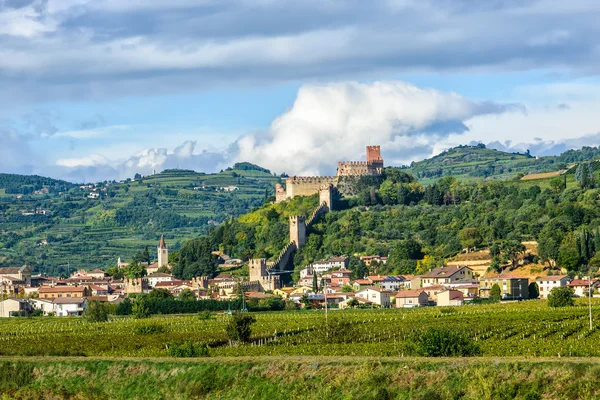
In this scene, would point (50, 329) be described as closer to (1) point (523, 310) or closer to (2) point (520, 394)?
(1) point (523, 310)

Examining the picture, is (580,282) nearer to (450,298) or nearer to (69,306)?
(450,298)

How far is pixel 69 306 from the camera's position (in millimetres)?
105875

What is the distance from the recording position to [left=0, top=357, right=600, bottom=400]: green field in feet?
118

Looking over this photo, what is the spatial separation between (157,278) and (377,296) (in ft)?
113

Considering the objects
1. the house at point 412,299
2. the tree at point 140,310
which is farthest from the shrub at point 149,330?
the house at point 412,299

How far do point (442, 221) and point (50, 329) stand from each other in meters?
58.5

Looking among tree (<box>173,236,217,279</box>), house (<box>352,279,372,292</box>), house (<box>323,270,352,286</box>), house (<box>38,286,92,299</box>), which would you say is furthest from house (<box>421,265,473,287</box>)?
house (<box>38,286,92,299</box>)

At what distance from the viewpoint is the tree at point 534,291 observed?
312ft

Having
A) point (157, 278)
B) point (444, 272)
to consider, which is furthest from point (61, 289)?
point (444, 272)

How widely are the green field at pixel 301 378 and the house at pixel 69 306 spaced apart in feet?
188

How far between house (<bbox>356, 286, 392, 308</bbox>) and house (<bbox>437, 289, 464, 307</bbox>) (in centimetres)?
516

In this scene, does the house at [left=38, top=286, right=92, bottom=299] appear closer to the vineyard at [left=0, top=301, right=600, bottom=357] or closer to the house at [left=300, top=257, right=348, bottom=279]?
the house at [left=300, top=257, right=348, bottom=279]

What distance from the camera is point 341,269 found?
118m

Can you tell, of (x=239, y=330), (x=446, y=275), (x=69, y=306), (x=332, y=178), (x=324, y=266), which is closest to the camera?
(x=239, y=330)
